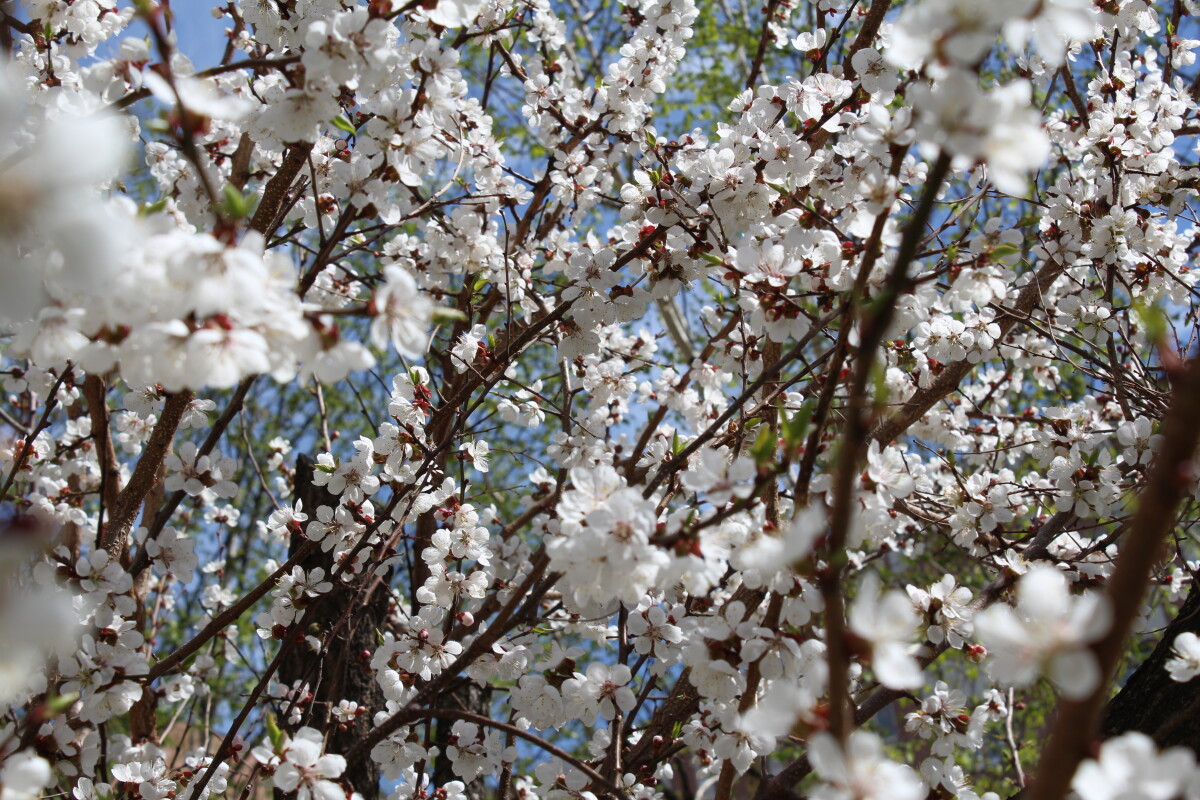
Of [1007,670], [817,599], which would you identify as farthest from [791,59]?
[1007,670]

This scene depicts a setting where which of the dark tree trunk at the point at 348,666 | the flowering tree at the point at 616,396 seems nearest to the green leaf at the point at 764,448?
the flowering tree at the point at 616,396

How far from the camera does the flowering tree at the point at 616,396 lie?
97 cm

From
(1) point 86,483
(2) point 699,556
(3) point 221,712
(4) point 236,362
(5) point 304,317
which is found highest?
(3) point 221,712

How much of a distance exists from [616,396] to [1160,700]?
194 centimetres

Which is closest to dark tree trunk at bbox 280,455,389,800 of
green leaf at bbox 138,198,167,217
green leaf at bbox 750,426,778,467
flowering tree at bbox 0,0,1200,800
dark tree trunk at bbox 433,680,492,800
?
flowering tree at bbox 0,0,1200,800

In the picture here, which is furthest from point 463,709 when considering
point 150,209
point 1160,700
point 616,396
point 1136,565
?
point 1136,565

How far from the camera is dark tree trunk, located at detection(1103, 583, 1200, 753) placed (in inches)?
63.1

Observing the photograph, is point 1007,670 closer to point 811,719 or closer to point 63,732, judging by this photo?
point 811,719

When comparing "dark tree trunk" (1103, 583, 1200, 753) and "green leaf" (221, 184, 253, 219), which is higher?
"green leaf" (221, 184, 253, 219)

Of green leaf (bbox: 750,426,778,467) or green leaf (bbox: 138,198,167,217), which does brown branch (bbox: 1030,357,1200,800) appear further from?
green leaf (bbox: 138,198,167,217)

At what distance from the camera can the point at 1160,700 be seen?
1.69 meters

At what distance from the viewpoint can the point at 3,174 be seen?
0.77 m

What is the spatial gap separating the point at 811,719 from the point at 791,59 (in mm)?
6685

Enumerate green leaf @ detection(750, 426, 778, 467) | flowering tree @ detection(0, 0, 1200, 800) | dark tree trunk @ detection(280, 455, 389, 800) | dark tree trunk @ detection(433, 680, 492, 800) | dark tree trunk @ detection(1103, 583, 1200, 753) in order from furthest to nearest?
dark tree trunk @ detection(280, 455, 389, 800) → dark tree trunk @ detection(433, 680, 492, 800) → dark tree trunk @ detection(1103, 583, 1200, 753) → green leaf @ detection(750, 426, 778, 467) → flowering tree @ detection(0, 0, 1200, 800)
